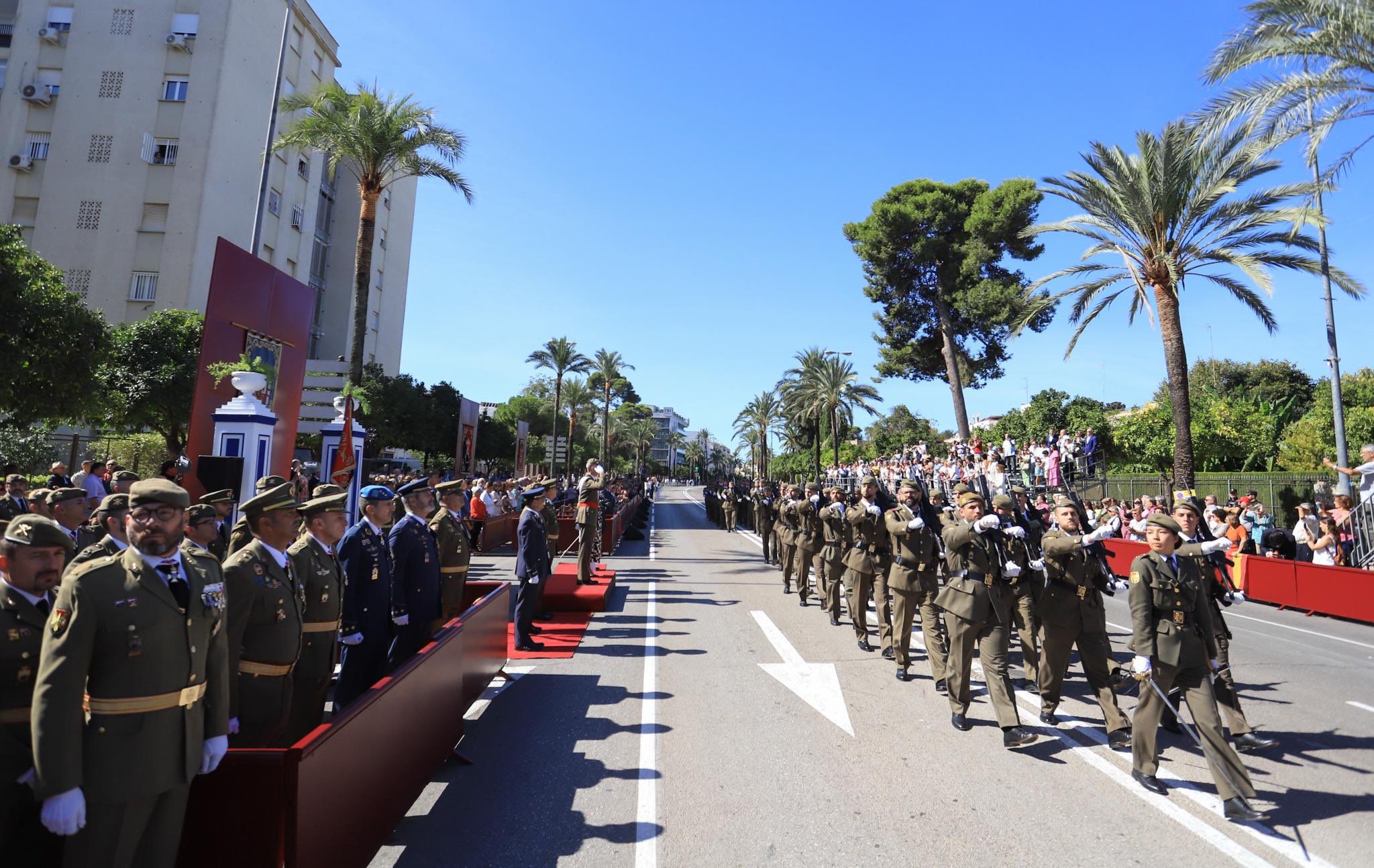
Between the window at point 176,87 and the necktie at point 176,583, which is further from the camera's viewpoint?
the window at point 176,87

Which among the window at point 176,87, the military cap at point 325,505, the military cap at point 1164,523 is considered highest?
the window at point 176,87

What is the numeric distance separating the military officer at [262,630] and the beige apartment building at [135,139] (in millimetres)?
34480

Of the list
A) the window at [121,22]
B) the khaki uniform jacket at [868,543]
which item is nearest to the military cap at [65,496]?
the khaki uniform jacket at [868,543]

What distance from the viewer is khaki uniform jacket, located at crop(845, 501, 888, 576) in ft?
28.4

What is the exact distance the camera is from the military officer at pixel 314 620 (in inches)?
162

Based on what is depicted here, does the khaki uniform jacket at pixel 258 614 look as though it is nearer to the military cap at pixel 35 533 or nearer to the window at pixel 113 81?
the military cap at pixel 35 533

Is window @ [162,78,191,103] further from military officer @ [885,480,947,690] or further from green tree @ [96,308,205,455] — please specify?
military officer @ [885,480,947,690]

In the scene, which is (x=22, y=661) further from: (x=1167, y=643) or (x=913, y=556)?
(x=913, y=556)

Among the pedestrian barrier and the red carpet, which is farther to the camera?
the red carpet

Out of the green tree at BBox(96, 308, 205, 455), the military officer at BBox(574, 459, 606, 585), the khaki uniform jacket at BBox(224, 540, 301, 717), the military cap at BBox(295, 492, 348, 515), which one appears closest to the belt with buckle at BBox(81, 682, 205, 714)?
the khaki uniform jacket at BBox(224, 540, 301, 717)

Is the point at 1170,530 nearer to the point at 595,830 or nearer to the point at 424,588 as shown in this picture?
the point at 595,830

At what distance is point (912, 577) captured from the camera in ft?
23.4

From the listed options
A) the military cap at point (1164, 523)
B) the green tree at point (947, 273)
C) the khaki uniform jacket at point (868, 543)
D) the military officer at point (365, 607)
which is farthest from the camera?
the green tree at point (947, 273)

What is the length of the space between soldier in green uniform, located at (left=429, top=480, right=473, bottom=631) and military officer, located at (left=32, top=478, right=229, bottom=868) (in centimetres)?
422
